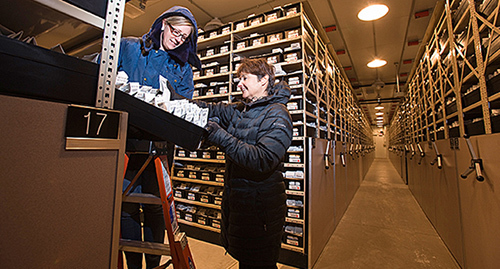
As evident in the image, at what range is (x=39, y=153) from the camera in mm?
445

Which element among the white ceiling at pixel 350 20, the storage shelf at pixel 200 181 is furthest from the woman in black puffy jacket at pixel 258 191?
the white ceiling at pixel 350 20

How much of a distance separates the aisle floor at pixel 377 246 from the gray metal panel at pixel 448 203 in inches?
5.4

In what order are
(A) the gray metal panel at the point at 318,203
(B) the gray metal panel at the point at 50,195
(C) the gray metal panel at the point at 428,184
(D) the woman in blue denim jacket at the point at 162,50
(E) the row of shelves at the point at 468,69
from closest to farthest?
(B) the gray metal panel at the point at 50,195
(D) the woman in blue denim jacket at the point at 162,50
(E) the row of shelves at the point at 468,69
(A) the gray metal panel at the point at 318,203
(C) the gray metal panel at the point at 428,184

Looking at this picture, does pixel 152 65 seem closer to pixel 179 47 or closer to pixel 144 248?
pixel 179 47

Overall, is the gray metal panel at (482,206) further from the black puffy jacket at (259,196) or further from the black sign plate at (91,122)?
the black sign plate at (91,122)

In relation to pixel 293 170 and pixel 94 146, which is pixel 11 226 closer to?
pixel 94 146

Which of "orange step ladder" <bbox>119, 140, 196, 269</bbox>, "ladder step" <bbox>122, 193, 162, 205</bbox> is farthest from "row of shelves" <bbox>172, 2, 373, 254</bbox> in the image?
"ladder step" <bbox>122, 193, 162, 205</bbox>

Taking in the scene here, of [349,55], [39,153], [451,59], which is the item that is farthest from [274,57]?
[349,55]

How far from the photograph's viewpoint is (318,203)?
2346 millimetres

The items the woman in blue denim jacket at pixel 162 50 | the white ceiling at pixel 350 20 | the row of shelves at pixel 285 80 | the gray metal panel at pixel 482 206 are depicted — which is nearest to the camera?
the woman in blue denim jacket at pixel 162 50

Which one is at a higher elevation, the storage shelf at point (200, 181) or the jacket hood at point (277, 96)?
the jacket hood at point (277, 96)

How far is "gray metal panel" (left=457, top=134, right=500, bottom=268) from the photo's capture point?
149cm

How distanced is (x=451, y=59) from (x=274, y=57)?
197cm

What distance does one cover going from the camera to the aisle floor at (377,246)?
7.21 feet
